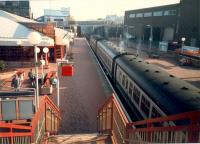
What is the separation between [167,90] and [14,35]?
854 inches

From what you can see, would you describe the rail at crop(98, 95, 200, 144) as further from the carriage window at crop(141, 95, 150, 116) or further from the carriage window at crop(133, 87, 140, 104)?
the carriage window at crop(133, 87, 140, 104)

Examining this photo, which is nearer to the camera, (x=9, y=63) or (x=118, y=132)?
(x=118, y=132)

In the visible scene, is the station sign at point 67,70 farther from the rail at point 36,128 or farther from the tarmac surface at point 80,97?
the tarmac surface at point 80,97

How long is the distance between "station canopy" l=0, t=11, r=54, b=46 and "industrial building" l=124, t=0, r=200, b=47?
2996 cm

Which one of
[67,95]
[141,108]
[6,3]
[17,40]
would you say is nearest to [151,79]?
[141,108]

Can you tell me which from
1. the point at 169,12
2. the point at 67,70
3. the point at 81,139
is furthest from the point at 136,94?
the point at 169,12

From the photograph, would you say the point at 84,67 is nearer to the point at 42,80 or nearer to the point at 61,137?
the point at 42,80

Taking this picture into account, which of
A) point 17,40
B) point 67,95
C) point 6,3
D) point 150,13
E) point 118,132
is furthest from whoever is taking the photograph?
point 6,3

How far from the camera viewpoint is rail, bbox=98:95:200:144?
204 inches

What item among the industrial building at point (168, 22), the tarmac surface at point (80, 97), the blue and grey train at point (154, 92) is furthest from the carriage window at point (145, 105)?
the industrial building at point (168, 22)

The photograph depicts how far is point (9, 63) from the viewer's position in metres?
28.1

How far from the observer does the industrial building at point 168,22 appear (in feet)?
159

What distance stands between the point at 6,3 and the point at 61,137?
95032 millimetres

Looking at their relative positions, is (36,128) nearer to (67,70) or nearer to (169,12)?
(67,70)
